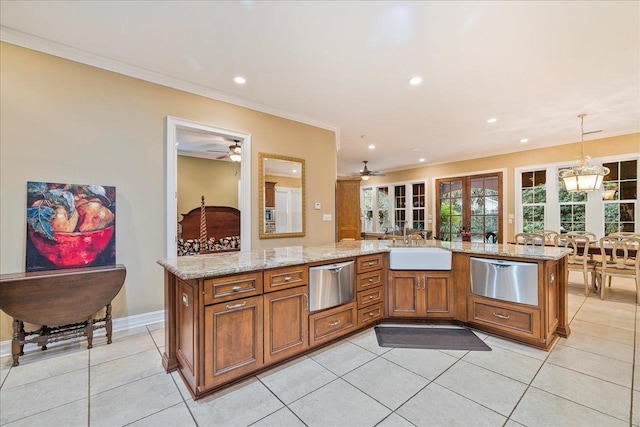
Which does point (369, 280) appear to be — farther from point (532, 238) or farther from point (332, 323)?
point (532, 238)

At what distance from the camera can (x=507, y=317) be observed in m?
2.65

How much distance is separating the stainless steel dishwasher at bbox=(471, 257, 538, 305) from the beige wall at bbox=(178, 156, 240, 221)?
5944mm

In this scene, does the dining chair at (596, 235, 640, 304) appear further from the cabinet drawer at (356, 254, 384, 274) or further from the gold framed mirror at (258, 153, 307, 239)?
the gold framed mirror at (258, 153, 307, 239)

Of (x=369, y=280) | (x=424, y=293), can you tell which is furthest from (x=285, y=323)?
(x=424, y=293)

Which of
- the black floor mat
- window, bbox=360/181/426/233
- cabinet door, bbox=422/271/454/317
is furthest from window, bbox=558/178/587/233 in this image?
the black floor mat

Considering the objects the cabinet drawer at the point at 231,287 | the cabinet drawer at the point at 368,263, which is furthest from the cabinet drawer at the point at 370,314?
the cabinet drawer at the point at 231,287

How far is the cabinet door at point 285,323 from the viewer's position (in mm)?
2082

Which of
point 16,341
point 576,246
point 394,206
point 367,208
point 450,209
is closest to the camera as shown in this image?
point 16,341

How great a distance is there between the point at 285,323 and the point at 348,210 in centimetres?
336

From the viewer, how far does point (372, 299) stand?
9.55 ft

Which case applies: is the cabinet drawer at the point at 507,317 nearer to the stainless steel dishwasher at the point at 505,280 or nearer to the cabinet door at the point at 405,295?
the stainless steel dishwasher at the point at 505,280

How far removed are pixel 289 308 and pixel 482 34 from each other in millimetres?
2877

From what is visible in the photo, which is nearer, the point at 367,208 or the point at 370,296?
the point at 370,296

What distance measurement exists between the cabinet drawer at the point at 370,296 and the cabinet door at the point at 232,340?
1.15 meters
